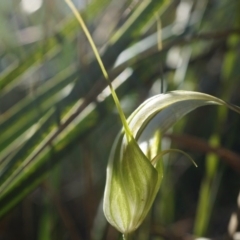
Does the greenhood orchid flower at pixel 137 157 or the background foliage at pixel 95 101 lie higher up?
the background foliage at pixel 95 101

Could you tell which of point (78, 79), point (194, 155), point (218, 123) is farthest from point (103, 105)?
point (194, 155)

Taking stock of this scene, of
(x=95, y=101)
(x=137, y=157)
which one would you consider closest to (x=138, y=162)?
(x=137, y=157)

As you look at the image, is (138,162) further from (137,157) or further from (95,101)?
(95,101)

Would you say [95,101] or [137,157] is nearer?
[137,157]

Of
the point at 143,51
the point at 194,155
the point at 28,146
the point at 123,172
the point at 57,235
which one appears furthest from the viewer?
the point at 194,155

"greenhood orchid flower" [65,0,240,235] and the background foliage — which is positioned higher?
the background foliage

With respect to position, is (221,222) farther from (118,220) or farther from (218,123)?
(118,220)

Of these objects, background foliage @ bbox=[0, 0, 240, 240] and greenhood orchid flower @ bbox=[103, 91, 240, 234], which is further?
background foliage @ bbox=[0, 0, 240, 240]

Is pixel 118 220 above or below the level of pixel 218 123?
below
